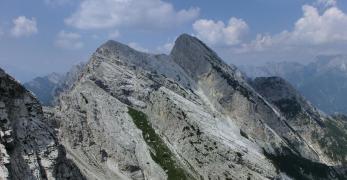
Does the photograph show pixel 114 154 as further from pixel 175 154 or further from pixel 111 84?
pixel 111 84

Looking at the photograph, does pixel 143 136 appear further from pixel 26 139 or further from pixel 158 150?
pixel 26 139

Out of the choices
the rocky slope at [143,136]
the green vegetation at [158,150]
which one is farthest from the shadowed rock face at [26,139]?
the green vegetation at [158,150]

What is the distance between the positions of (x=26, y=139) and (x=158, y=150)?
3329 inches

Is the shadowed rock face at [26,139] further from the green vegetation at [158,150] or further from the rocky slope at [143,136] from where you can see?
the green vegetation at [158,150]

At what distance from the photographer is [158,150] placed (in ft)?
537

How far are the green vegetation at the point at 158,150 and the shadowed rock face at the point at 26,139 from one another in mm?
67538

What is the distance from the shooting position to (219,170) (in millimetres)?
165500

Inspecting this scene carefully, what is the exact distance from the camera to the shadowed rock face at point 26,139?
2997 inches

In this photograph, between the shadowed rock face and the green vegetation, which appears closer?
the shadowed rock face

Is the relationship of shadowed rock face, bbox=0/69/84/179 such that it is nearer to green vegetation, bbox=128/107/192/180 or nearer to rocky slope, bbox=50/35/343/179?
rocky slope, bbox=50/35/343/179

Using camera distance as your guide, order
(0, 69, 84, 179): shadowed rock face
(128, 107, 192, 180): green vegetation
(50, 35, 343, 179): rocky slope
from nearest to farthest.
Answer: (0, 69, 84, 179): shadowed rock face < (50, 35, 343, 179): rocky slope < (128, 107, 192, 180): green vegetation

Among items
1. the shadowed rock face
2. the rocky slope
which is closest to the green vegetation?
the rocky slope

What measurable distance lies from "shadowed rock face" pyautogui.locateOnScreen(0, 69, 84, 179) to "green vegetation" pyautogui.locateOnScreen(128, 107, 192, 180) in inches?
2659

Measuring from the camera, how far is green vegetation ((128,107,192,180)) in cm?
15625
